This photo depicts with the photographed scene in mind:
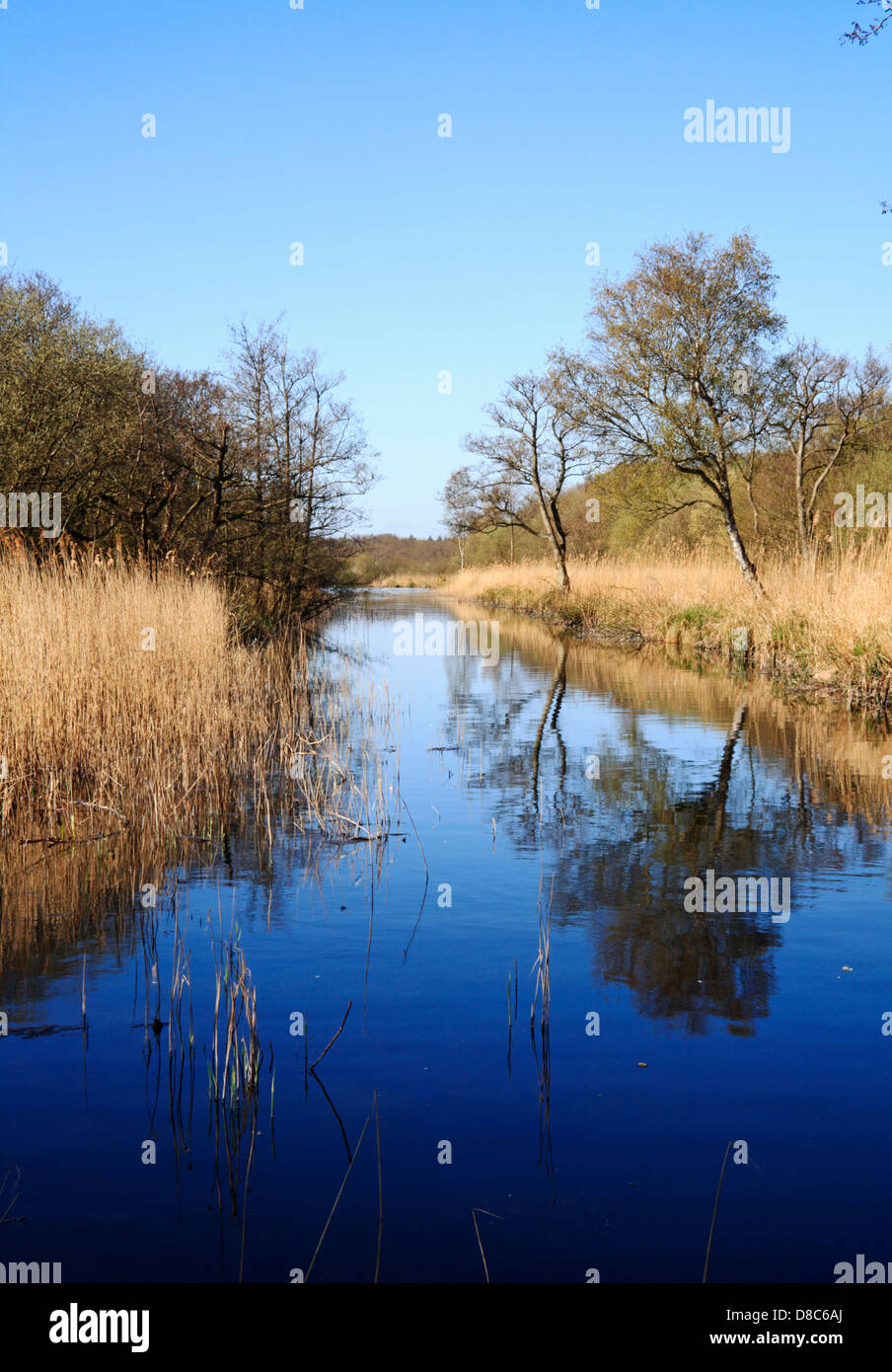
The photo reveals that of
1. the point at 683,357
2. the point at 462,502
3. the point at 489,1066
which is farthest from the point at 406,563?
the point at 489,1066

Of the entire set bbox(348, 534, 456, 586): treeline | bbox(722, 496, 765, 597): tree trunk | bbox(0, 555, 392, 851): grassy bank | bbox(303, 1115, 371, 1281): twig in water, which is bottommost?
bbox(303, 1115, 371, 1281): twig in water

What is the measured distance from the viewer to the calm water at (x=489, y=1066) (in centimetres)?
295

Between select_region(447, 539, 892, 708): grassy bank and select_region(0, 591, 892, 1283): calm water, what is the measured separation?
653cm

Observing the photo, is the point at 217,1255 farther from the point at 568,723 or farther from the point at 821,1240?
the point at 568,723

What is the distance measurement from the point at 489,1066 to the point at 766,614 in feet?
49.4

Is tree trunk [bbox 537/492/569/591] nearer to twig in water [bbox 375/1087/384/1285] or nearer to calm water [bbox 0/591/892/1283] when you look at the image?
calm water [bbox 0/591/892/1283]

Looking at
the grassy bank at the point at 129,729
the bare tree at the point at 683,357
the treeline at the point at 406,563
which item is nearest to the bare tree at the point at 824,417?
the bare tree at the point at 683,357

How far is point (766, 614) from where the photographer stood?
58.4ft

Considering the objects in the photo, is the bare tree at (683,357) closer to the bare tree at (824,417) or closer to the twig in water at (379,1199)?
the bare tree at (824,417)

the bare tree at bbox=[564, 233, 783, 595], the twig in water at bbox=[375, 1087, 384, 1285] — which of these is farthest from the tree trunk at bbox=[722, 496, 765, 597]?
the twig in water at bbox=[375, 1087, 384, 1285]

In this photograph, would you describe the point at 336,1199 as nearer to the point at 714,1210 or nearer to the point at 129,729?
the point at 714,1210

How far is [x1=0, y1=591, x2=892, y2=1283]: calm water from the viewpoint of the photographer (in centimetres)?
295

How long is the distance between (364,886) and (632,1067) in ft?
8.63

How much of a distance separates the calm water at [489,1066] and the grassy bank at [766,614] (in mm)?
6525
